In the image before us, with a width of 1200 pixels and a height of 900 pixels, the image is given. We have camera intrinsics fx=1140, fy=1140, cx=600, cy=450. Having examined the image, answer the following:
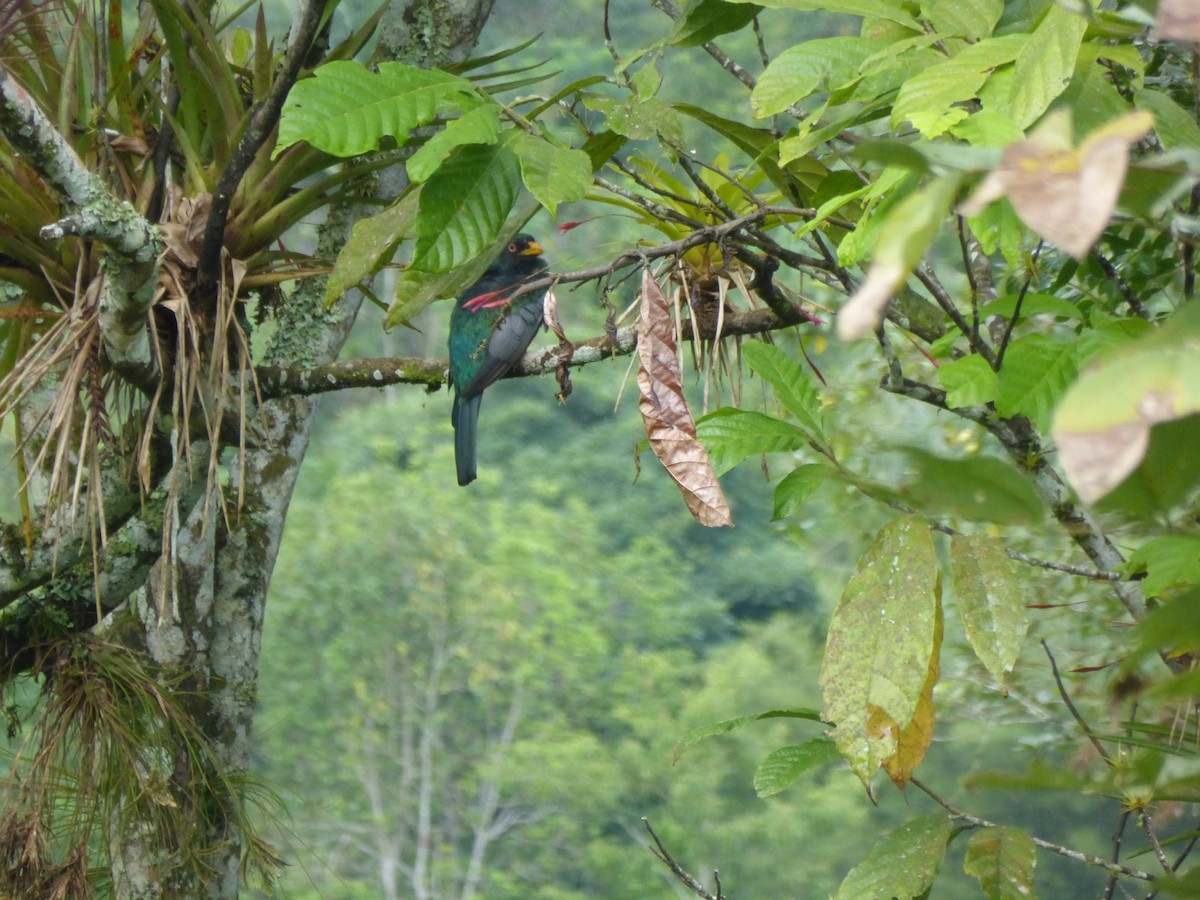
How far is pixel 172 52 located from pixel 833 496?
6.26ft

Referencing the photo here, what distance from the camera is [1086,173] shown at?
0.26 m

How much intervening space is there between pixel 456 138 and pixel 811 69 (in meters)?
0.26

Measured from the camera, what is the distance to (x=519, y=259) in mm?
3359

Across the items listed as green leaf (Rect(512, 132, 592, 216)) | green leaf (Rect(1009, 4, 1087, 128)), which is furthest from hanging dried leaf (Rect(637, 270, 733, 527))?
green leaf (Rect(1009, 4, 1087, 128))

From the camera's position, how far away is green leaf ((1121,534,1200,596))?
59cm

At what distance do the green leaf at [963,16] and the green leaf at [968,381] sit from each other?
22 cm

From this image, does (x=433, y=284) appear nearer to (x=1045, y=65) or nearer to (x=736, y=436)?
(x=736, y=436)

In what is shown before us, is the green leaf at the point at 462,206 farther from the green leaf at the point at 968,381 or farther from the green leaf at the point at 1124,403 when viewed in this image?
the green leaf at the point at 1124,403

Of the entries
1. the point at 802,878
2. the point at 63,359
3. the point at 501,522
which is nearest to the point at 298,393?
the point at 63,359

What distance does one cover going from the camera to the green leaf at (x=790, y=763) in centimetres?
84

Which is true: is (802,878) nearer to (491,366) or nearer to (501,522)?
(501,522)

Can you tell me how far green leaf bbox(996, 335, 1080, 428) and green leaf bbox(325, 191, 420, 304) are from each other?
603mm

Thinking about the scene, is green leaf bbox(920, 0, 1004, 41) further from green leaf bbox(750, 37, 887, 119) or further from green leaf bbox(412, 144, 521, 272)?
green leaf bbox(412, 144, 521, 272)

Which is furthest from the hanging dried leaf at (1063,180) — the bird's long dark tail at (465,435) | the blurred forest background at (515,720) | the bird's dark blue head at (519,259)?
the blurred forest background at (515,720)
